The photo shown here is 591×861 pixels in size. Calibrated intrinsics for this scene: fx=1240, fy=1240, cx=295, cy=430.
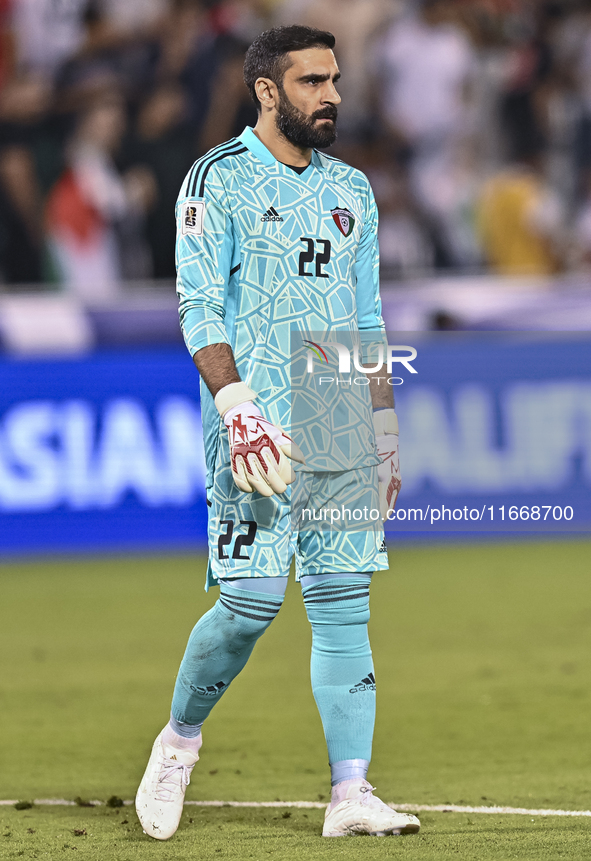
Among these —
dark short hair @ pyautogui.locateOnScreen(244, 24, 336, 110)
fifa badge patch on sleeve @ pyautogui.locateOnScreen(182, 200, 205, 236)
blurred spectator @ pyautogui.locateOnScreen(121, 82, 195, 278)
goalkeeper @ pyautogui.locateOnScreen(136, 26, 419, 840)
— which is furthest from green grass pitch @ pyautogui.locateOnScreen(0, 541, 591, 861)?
blurred spectator @ pyautogui.locateOnScreen(121, 82, 195, 278)

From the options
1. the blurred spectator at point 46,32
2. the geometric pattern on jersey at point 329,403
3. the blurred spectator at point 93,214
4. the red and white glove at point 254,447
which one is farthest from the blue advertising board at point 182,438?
the red and white glove at point 254,447

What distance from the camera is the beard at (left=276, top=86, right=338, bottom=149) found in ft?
11.1

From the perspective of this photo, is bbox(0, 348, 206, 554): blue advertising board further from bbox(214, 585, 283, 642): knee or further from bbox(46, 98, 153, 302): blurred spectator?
bbox(214, 585, 283, 642): knee

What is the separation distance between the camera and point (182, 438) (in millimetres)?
8883

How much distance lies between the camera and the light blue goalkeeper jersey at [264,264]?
330 centimetres

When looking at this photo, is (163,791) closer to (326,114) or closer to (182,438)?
(326,114)

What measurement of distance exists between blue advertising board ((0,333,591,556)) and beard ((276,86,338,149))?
5.37m

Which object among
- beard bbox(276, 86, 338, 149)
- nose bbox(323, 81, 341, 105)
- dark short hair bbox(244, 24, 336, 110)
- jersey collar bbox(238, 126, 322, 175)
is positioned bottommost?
jersey collar bbox(238, 126, 322, 175)

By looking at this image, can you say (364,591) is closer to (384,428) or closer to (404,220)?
(384,428)

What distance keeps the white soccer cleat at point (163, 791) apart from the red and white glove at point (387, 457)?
2.97 ft

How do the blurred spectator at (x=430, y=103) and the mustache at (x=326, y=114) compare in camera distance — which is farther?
the blurred spectator at (x=430, y=103)

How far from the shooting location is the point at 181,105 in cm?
1090

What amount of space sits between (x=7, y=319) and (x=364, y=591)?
654cm

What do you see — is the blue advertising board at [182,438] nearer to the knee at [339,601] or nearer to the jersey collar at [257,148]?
the knee at [339,601]
